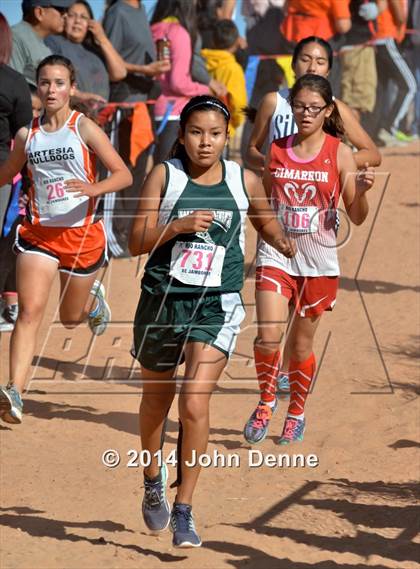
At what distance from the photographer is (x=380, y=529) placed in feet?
19.9

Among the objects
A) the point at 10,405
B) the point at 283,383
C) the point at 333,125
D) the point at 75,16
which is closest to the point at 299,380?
the point at 283,383

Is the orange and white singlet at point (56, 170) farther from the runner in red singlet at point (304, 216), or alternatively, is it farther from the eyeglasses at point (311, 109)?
the eyeglasses at point (311, 109)

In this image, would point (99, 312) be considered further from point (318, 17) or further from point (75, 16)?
point (318, 17)

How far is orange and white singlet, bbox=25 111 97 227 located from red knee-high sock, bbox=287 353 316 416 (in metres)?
1.56

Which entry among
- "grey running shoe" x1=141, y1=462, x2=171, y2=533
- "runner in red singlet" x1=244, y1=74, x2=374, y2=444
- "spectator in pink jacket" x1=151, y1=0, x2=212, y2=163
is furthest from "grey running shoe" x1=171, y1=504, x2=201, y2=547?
"spectator in pink jacket" x1=151, y1=0, x2=212, y2=163

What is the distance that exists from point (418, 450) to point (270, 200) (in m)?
1.75

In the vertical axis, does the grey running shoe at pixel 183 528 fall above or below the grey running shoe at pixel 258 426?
above

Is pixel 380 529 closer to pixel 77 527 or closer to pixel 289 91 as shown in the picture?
pixel 77 527

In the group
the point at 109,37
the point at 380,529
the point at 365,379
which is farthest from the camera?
the point at 109,37

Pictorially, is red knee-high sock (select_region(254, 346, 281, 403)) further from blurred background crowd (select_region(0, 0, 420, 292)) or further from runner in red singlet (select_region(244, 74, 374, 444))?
blurred background crowd (select_region(0, 0, 420, 292))

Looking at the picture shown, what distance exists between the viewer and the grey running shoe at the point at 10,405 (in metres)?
6.36

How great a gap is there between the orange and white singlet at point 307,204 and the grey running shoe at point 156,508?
164 centimetres

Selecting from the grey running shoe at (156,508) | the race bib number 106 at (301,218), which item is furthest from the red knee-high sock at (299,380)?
the grey running shoe at (156,508)

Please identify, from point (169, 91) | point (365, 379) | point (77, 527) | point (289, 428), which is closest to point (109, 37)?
point (169, 91)
